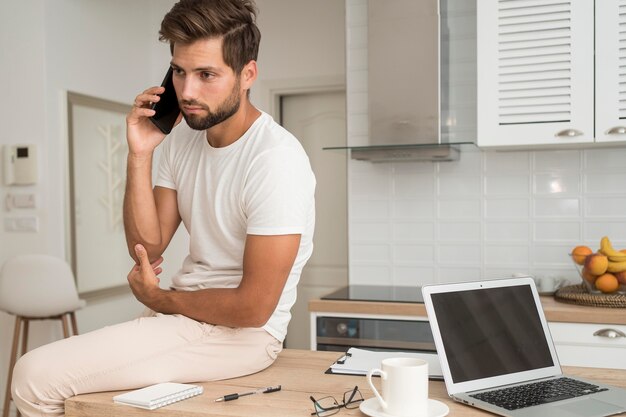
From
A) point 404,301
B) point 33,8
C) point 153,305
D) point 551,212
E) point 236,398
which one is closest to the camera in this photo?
point 236,398

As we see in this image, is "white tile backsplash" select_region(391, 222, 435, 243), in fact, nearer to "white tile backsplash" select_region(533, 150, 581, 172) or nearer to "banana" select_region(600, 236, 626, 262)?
"white tile backsplash" select_region(533, 150, 581, 172)

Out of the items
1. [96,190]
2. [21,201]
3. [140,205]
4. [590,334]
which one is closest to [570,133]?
[590,334]

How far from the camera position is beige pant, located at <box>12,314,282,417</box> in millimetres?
1336

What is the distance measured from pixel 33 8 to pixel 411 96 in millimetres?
2511

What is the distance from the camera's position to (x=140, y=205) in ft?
5.31

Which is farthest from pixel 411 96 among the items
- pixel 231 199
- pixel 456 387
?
pixel 456 387

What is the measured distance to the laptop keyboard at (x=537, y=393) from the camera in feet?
4.14

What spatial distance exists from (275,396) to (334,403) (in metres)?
0.13

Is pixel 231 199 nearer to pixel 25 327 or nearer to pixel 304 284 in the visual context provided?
pixel 25 327

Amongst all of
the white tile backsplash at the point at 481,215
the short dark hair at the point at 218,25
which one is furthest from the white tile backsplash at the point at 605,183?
the short dark hair at the point at 218,25

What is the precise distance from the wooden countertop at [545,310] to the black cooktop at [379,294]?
0.05 m

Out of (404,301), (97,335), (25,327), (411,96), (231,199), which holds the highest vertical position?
(411,96)

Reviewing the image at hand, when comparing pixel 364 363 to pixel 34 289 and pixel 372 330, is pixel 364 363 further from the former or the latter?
pixel 34 289

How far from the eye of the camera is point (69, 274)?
12.5ft
